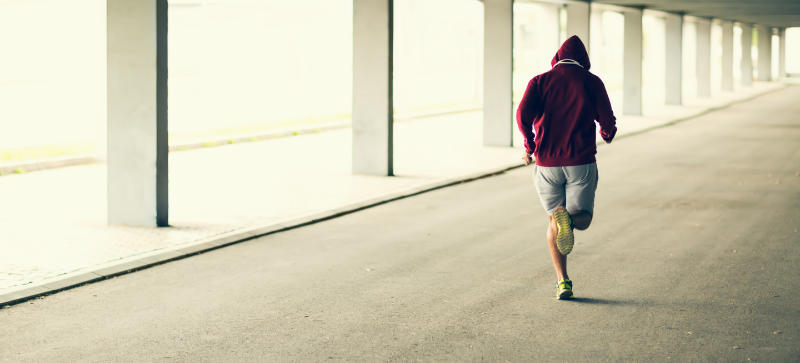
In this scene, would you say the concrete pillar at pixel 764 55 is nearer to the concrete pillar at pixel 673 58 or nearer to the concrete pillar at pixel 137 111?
the concrete pillar at pixel 673 58

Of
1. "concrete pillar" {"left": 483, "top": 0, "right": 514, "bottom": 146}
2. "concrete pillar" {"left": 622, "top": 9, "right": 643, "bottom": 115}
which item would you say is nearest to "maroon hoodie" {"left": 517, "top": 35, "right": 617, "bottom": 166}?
"concrete pillar" {"left": 483, "top": 0, "right": 514, "bottom": 146}

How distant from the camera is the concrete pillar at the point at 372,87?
591 inches

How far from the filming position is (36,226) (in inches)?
415

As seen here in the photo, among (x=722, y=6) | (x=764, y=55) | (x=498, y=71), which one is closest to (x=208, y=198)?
(x=498, y=71)

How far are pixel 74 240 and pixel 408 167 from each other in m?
7.44

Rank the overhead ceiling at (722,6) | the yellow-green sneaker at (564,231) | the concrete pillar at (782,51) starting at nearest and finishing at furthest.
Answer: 1. the yellow-green sneaker at (564,231)
2. the overhead ceiling at (722,6)
3. the concrete pillar at (782,51)

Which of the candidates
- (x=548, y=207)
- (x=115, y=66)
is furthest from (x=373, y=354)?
(x=115, y=66)

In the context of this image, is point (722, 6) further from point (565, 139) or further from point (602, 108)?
point (565, 139)

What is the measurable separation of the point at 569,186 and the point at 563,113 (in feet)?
1.69

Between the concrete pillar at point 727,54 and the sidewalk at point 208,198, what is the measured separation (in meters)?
26.4

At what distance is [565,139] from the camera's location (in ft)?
23.4

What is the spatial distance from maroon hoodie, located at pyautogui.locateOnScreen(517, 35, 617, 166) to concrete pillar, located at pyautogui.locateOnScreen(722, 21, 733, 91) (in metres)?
39.4

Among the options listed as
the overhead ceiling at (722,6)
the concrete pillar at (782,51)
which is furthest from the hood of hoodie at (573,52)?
the concrete pillar at (782,51)

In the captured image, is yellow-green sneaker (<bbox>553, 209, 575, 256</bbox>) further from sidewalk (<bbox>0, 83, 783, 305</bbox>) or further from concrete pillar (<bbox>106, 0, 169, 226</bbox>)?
concrete pillar (<bbox>106, 0, 169, 226</bbox>)
